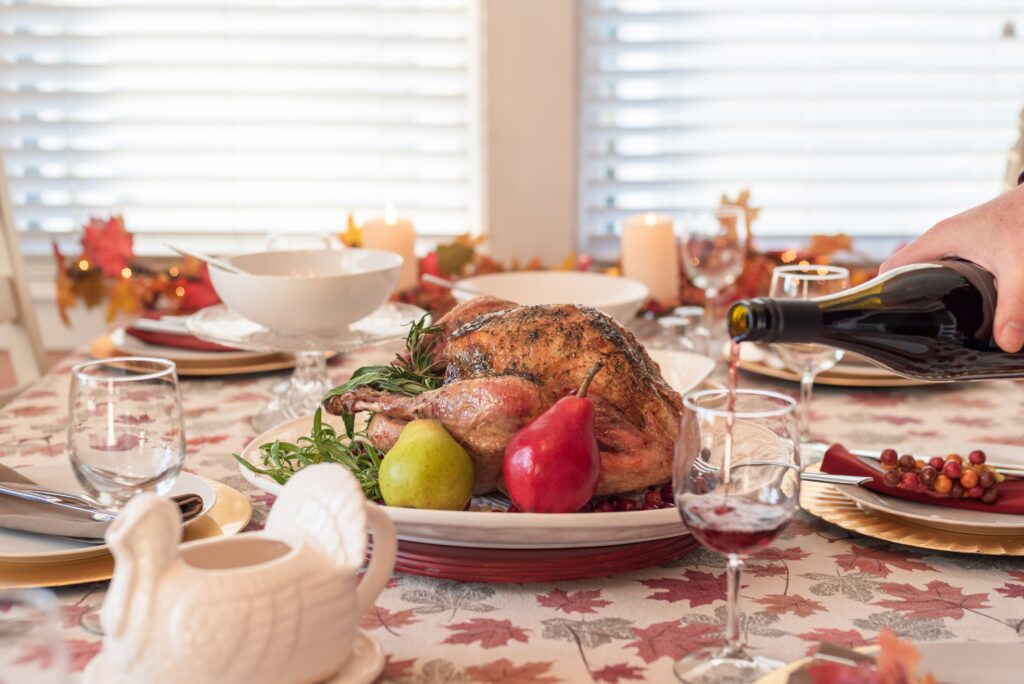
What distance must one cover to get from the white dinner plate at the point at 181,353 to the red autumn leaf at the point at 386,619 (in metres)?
0.87

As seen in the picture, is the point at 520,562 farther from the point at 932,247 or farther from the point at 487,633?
the point at 932,247

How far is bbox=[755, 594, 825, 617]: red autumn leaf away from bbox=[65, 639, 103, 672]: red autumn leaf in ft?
1.62

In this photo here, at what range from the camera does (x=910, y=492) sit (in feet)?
3.39

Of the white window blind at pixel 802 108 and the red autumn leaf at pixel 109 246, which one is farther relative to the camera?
the white window blind at pixel 802 108

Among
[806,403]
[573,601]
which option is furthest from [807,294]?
[573,601]

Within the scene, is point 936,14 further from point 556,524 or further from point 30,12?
point 556,524

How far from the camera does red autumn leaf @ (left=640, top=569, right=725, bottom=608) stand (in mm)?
891

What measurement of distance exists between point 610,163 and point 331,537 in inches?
101

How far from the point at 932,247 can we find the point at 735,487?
18.3 inches

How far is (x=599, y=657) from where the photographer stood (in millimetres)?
792

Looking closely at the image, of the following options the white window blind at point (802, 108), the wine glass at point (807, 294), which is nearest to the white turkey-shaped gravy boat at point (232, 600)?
the wine glass at point (807, 294)

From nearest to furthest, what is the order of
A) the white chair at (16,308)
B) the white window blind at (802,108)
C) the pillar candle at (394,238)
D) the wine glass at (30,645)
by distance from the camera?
the wine glass at (30,645) < the pillar candle at (394,238) < the white chair at (16,308) < the white window blind at (802,108)

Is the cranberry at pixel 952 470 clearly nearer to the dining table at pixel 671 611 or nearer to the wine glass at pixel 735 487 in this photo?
the dining table at pixel 671 611

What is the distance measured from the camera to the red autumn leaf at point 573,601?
2.86 ft
